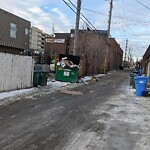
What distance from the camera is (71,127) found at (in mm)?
8656

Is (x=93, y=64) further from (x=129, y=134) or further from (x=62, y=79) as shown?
(x=129, y=134)

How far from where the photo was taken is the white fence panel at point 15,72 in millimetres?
14712

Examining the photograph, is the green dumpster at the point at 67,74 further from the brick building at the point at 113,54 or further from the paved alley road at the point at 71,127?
the brick building at the point at 113,54

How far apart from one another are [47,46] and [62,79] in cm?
4417

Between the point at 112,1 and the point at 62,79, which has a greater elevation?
the point at 112,1

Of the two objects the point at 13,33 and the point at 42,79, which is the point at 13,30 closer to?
the point at 13,33

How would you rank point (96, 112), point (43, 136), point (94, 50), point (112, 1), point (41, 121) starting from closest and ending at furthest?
1. point (43, 136)
2. point (41, 121)
3. point (96, 112)
4. point (94, 50)
5. point (112, 1)

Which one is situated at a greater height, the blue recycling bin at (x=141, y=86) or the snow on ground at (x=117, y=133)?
the blue recycling bin at (x=141, y=86)

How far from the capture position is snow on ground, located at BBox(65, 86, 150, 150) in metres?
6.98

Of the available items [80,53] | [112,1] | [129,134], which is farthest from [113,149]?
[112,1]

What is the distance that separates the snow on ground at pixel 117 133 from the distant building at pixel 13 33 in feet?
79.3

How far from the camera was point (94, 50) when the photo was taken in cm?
4069

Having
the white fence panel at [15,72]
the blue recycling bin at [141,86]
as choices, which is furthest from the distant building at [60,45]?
the white fence panel at [15,72]

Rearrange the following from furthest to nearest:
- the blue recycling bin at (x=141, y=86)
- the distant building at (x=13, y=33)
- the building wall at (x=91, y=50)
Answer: the building wall at (x=91, y=50), the distant building at (x=13, y=33), the blue recycling bin at (x=141, y=86)
